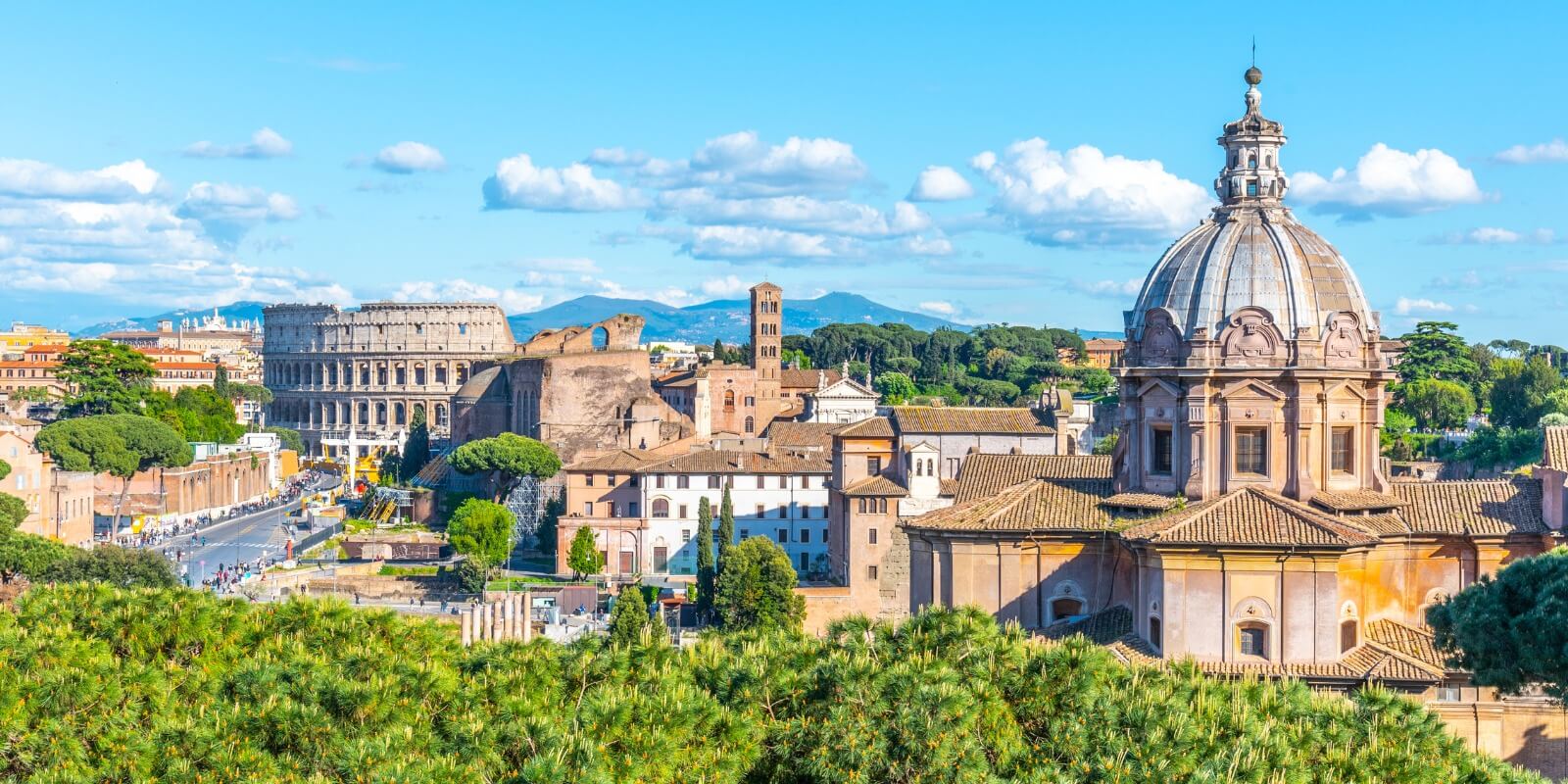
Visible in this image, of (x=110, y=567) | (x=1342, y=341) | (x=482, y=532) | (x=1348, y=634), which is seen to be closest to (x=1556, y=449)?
(x=1342, y=341)

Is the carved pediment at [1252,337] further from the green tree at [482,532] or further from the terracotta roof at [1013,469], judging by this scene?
the green tree at [482,532]

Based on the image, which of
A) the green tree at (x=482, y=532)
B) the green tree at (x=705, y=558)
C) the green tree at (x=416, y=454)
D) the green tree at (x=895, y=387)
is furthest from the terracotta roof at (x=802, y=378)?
the green tree at (x=705, y=558)

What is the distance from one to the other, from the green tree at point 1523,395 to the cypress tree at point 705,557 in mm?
37282

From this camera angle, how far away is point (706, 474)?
62250 mm

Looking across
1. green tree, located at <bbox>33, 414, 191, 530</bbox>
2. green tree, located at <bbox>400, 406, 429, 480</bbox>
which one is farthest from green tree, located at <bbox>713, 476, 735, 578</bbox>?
green tree, located at <bbox>400, 406, 429, 480</bbox>

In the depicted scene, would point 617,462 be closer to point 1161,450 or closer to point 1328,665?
point 1161,450

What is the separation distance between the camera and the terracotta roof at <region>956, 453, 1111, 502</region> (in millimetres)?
32781

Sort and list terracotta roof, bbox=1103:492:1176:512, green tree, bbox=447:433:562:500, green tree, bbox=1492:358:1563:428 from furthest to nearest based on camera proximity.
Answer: green tree, bbox=1492:358:1563:428
green tree, bbox=447:433:562:500
terracotta roof, bbox=1103:492:1176:512

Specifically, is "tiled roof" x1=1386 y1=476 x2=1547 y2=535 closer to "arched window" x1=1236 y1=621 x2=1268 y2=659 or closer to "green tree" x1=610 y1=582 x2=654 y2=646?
"arched window" x1=1236 y1=621 x2=1268 y2=659

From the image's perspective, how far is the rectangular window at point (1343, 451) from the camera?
2686 cm

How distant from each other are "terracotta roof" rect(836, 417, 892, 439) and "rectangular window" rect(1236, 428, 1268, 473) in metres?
23.9

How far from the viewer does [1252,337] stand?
86.8ft

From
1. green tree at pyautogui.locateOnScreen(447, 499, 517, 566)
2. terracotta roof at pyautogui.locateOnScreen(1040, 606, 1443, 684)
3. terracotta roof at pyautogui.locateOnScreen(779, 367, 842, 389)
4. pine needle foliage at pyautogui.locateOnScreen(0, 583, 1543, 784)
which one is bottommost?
green tree at pyautogui.locateOnScreen(447, 499, 517, 566)

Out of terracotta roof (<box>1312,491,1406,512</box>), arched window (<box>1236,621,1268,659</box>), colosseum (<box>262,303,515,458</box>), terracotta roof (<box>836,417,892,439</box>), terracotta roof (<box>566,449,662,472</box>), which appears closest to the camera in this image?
arched window (<box>1236,621,1268,659</box>)
